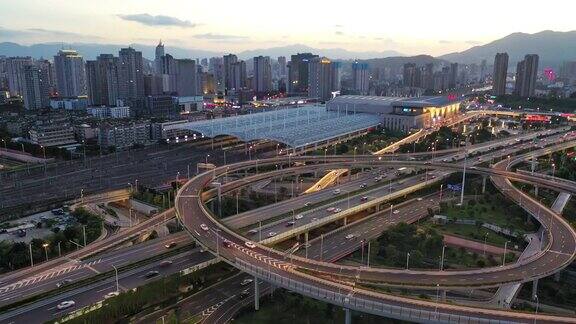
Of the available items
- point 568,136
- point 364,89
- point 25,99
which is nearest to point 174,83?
point 25,99

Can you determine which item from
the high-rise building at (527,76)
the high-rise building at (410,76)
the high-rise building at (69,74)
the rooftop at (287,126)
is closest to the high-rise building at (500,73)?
the high-rise building at (527,76)

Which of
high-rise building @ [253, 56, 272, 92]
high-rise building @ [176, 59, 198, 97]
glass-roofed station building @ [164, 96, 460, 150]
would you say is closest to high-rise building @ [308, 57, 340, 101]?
high-rise building @ [253, 56, 272, 92]

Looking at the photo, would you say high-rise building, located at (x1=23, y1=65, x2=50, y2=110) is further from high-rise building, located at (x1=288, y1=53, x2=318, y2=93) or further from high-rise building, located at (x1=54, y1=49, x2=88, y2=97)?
high-rise building, located at (x1=288, y1=53, x2=318, y2=93)

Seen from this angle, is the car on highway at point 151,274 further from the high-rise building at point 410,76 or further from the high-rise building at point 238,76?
the high-rise building at point 410,76

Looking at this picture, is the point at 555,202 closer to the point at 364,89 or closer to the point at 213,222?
the point at 213,222

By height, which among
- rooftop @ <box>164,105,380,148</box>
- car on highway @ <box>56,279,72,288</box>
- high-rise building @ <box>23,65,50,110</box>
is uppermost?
high-rise building @ <box>23,65,50,110</box>

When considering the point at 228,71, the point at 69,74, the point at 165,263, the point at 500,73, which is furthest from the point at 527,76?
the point at 69,74
